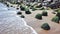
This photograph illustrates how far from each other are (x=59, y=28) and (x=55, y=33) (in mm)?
1674

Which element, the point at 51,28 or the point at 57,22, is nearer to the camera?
the point at 51,28

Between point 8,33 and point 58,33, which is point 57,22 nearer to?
point 58,33

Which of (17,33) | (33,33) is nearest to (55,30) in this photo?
(33,33)

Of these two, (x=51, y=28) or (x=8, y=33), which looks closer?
(x=8, y=33)

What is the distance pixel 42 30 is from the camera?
15672 mm

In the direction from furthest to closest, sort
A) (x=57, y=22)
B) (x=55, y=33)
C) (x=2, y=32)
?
(x=57, y=22)
(x=2, y=32)
(x=55, y=33)

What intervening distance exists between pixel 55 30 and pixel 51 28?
87 cm

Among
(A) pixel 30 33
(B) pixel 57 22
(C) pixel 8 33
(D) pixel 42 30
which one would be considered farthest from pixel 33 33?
(B) pixel 57 22

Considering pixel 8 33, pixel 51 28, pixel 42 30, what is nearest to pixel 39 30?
pixel 42 30

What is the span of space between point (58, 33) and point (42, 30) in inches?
65.7

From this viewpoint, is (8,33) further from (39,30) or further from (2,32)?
(39,30)

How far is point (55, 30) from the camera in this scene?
51.0 feet

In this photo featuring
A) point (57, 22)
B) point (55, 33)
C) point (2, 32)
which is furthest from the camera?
point (57, 22)

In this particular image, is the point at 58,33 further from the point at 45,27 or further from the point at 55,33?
the point at 45,27
